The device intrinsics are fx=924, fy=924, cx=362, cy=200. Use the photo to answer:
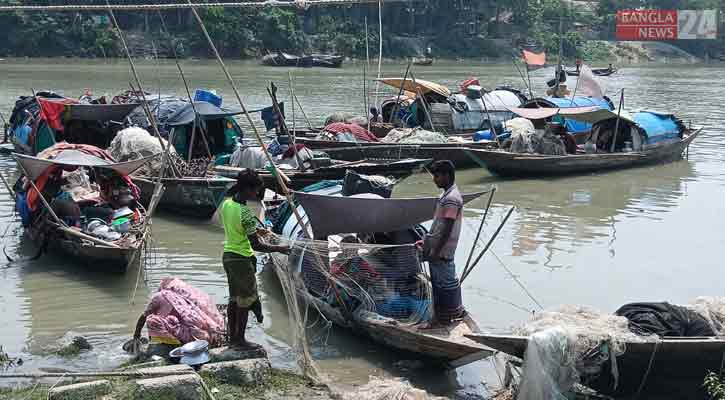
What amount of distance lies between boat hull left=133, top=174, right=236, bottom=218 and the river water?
0.17m

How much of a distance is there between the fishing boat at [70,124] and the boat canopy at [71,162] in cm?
410

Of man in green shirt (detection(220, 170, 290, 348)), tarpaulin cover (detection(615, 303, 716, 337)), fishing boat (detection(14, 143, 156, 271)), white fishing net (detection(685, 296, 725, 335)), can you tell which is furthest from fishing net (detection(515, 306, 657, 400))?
fishing boat (detection(14, 143, 156, 271))

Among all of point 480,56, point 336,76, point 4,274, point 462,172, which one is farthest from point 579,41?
point 4,274

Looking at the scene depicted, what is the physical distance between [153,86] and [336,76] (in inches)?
478

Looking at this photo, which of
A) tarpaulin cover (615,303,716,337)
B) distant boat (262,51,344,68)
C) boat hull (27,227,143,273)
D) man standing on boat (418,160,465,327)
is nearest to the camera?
tarpaulin cover (615,303,716,337)

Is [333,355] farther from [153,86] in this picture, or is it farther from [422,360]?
[153,86]

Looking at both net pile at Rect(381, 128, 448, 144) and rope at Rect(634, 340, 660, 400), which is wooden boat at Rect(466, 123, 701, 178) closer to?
net pile at Rect(381, 128, 448, 144)

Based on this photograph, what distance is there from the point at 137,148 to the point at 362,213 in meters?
6.36

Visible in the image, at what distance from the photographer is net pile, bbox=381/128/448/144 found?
597 inches

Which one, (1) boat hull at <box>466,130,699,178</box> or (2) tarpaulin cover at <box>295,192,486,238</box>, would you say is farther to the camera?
(1) boat hull at <box>466,130,699,178</box>

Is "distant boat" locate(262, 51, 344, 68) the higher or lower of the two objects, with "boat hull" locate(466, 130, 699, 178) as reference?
higher

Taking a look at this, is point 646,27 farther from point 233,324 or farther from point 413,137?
point 233,324

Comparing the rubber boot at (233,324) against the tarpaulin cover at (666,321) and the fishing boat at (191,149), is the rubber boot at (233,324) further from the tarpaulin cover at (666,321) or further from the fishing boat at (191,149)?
the fishing boat at (191,149)

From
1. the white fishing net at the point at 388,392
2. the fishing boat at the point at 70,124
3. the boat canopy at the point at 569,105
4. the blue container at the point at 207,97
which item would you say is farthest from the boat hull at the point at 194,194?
the boat canopy at the point at 569,105
